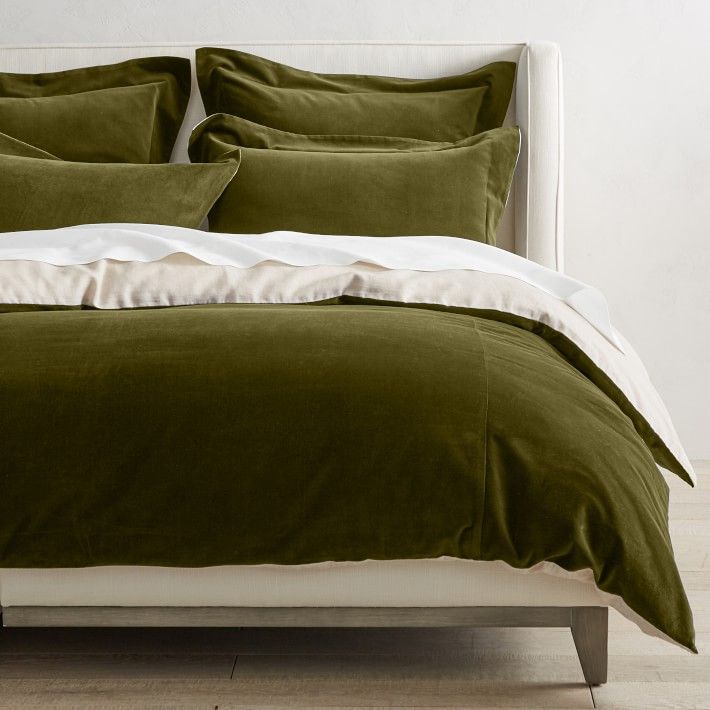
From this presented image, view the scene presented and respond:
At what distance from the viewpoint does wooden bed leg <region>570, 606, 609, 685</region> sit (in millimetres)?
1323

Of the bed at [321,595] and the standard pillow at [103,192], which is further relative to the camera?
the standard pillow at [103,192]

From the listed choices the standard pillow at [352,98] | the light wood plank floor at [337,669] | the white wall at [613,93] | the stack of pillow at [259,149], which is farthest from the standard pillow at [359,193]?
the light wood plank floor at [337,669]

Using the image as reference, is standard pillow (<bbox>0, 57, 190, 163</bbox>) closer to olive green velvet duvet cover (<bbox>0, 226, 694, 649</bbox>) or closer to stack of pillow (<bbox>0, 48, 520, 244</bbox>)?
stack of pillow (<bbox>0, 48, 520, 244</bbox>)

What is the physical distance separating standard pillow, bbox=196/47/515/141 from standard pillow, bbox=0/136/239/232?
354 mm

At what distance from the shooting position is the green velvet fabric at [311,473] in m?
1.20

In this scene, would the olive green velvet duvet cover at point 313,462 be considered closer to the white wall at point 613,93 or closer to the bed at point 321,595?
the bed at point 321,595

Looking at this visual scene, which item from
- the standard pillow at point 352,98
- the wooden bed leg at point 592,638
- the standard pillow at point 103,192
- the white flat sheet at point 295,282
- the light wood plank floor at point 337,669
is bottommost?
the light wood plank floor at point 337,669

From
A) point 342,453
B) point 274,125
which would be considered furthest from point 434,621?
point 274,125

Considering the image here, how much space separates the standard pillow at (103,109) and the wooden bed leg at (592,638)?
73.9 inches

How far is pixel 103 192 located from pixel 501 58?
1.28 m

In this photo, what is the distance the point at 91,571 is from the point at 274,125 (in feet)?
5.45

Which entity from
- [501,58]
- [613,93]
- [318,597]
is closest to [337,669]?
[318,597]

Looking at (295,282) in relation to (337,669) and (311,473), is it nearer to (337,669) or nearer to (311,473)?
(311,473)

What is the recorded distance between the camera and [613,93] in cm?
296
